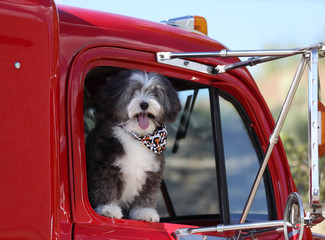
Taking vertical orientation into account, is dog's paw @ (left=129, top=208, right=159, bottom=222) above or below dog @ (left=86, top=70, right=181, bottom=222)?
below

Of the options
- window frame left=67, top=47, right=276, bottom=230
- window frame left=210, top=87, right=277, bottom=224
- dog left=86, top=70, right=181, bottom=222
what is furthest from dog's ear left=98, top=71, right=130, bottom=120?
window frame left=210, top=87, right=277, bottom=224

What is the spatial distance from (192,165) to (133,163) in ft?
4.43

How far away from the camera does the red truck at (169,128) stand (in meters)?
1.69

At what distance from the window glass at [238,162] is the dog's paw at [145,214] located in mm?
482

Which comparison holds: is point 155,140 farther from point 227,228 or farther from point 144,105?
point 227,228

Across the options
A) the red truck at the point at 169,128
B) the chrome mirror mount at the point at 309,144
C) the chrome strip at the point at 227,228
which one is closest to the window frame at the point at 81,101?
the red truck at the point at 169,128

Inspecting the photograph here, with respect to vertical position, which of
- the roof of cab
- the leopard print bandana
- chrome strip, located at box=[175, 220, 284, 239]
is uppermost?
the roof of cab

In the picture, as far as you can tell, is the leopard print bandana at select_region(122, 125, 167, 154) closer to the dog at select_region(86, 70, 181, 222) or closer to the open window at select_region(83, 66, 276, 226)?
the dog at select_region(86, 70, 181, 222)

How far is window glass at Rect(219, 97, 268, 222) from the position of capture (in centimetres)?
310

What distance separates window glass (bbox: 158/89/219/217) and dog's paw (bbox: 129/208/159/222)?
3.06ft

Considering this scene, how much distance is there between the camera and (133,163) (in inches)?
114

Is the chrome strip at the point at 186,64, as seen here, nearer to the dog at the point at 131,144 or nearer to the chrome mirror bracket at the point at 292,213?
the dog at the point at 131,144

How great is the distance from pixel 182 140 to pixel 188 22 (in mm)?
1139

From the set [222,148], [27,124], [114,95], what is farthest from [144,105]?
[27,124]
